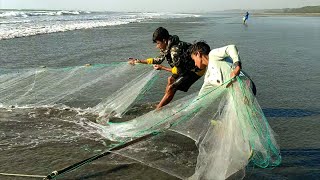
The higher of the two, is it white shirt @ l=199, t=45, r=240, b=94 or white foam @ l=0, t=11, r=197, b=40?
white shirt @ l=199, t=45, r=240, b=94

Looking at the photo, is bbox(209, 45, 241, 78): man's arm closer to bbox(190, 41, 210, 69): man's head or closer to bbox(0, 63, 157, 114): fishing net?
bbox(190, 41, 210, 69): man's head

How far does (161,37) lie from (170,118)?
1.88 m

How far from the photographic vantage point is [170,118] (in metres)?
4.64

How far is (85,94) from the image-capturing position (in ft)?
23.2

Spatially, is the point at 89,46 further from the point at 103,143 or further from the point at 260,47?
the point at 103,143

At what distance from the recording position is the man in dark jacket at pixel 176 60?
6062 mm

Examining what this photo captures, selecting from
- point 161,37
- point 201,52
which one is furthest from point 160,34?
point 201,52

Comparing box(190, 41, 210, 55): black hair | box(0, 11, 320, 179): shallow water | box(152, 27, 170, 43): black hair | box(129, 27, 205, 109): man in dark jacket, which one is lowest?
box(0, 11, 320, 179): shallow water

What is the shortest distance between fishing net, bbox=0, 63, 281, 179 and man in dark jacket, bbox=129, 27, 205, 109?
Answer: 0.42 meters

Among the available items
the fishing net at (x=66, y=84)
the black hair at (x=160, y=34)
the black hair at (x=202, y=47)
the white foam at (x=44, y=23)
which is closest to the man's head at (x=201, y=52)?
the black hair at (x=202, y=47)

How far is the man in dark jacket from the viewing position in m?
6.06

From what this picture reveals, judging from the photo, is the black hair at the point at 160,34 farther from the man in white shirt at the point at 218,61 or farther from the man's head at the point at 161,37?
the man in white shirt at the point at 218,61

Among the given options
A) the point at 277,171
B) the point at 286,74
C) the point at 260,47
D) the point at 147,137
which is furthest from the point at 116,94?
the point at 260,47

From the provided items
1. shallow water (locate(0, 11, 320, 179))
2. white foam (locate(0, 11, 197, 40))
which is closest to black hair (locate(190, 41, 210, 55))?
shallow water (locate(0, 11, 320, 179))
